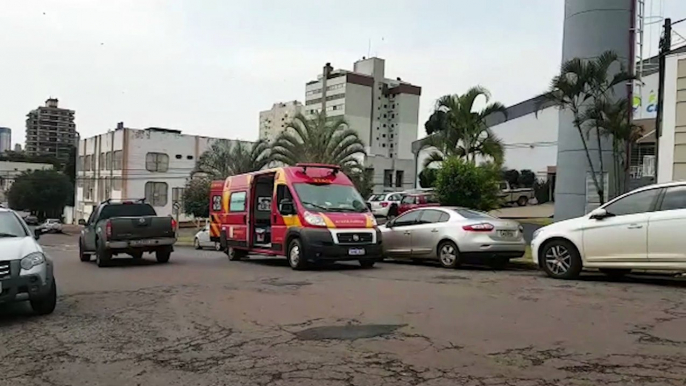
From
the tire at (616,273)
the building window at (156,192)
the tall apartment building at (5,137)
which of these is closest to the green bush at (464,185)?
the tire at (616,273)

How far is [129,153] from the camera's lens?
203 ft

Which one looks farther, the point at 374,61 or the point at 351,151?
the point at 374,61

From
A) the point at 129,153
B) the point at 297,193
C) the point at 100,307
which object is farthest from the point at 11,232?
the point at 129,153

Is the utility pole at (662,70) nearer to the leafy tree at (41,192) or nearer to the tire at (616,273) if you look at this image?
the tire at (616,273)

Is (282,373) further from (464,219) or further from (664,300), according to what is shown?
A: (464,219)

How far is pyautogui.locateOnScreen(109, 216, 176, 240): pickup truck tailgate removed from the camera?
1697cm

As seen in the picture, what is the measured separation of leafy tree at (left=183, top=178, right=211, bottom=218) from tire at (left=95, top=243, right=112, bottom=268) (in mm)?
31571

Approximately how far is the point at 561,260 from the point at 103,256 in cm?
1143

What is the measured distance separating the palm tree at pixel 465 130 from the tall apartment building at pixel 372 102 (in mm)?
54829

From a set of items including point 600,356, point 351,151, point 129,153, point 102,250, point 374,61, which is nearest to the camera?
point 600,356

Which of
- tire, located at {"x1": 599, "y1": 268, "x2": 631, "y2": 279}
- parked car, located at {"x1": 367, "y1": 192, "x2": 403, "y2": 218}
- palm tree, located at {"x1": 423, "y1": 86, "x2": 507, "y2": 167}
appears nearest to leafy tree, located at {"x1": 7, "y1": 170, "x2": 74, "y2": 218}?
parked car, located at {"x1": 367, "y1": 192, "x2": 403, "y2": 218}

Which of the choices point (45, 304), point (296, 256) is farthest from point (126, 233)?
point (45, 304)

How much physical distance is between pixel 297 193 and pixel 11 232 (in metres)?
6.99

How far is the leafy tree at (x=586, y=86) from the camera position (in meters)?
19.2
